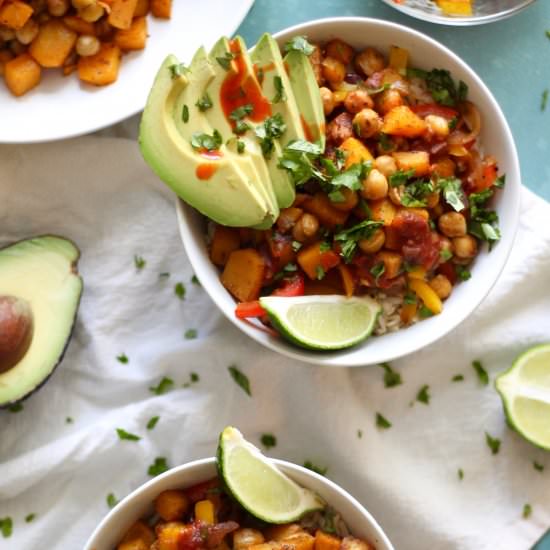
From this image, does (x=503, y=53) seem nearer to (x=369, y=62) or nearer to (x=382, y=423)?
(x=369, y=62)

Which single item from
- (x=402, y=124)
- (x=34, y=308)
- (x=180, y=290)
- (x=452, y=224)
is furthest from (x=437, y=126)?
(x=34, y=308)

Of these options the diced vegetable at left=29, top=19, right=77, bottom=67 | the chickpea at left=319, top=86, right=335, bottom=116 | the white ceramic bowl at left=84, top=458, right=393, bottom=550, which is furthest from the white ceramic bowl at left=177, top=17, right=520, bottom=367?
the diced vegetable at left=29, top=19, right=77, bottom=67

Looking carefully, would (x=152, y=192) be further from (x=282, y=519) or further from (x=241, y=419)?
(x=282, y=519)

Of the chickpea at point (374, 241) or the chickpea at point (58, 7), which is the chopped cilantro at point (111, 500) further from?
the chickpea at point (58, 7)

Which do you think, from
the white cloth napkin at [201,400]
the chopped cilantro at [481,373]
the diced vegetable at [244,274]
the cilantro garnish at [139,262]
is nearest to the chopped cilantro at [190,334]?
the white cloth napkin at [201,400]

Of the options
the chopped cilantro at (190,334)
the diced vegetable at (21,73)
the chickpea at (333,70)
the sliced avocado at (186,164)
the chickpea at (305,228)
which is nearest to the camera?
the sliced avocado at (186,164)
